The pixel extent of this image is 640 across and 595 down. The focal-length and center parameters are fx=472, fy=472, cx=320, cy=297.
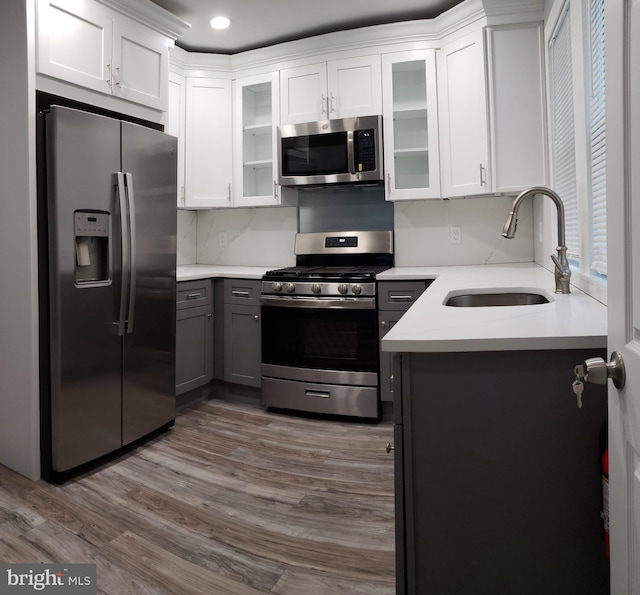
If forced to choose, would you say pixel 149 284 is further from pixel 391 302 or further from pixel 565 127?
pixel 565 127

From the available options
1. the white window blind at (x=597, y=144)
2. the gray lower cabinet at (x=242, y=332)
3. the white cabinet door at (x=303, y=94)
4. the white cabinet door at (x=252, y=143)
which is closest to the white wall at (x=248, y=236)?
the white cabinet door at (x=252, y=143)

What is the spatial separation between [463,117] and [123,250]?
215 cm

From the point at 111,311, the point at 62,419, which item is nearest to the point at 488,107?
the point at 111,311

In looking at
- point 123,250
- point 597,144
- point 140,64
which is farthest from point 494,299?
point 140,64

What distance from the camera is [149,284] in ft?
8.52

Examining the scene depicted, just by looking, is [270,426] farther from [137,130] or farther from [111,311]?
[137,130]

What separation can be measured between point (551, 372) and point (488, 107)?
220 cm

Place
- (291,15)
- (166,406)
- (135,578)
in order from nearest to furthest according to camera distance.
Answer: (135,578) → (166,406) → (291,15)

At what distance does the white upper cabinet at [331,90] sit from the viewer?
315cm

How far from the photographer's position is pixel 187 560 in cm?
164

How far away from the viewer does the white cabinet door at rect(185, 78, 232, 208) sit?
354cm

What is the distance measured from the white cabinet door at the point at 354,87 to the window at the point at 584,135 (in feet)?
3.79

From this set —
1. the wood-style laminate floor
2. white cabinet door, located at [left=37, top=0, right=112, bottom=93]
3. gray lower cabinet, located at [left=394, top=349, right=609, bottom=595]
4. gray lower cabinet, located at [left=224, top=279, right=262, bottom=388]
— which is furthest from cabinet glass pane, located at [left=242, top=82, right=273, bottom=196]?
gray lower cabinet, located at [left=394, top=349, right=609, bottom=595]

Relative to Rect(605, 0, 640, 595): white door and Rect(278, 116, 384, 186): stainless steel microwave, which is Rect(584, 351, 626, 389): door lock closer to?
Rect(605, 0, 640, 595): white door
